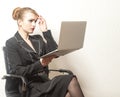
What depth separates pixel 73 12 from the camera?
299 cm

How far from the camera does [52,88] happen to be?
7.35 feet

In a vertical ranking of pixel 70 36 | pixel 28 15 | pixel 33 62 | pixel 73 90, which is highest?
pixel 28 15

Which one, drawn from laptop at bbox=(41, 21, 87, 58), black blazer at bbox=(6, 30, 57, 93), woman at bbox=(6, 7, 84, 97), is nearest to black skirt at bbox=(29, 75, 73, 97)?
woman at bbox=(6, 7, 84, 97)

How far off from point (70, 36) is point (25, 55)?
0.46 metres

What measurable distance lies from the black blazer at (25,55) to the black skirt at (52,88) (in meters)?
0.13

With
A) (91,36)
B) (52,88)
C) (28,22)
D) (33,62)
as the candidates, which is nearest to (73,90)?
(52,88)

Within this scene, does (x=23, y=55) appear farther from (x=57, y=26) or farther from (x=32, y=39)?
(x=57, y=26)

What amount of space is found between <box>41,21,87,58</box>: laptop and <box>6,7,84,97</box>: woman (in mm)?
205

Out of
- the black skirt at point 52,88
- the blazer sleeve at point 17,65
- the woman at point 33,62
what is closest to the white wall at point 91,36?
the woman at point 33,62

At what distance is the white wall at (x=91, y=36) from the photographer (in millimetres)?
2895

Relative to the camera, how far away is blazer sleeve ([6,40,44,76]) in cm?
223

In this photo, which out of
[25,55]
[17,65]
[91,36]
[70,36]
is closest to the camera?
[70,36]

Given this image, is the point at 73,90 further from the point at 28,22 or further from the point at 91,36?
the point at 91,36

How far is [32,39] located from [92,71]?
3.04 feet
